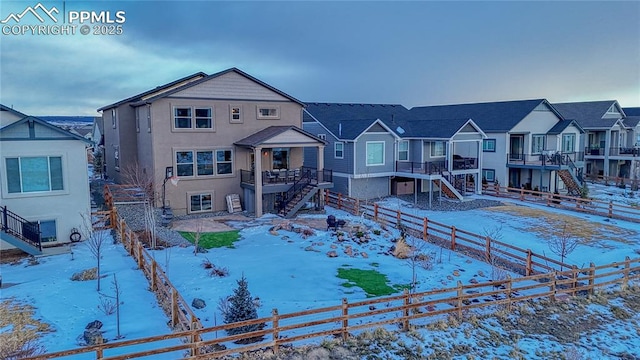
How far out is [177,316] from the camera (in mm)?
10344

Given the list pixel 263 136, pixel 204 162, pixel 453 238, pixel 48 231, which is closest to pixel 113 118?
pixel 204 162

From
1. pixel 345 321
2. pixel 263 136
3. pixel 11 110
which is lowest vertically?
pixel 345 321

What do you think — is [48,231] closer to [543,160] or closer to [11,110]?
[11,110]

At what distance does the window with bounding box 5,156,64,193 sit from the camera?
16828 mm

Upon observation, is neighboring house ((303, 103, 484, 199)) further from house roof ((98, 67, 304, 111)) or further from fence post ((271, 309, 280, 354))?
fence post ((271, 309, 280, 354))

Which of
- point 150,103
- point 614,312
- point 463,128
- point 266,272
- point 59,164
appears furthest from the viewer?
point 463,128

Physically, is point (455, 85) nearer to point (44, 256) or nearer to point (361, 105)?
point (361, 105)

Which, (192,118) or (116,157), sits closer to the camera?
(192,118)

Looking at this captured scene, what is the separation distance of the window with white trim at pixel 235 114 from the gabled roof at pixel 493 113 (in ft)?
67.1

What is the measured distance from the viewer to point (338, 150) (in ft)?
98.2

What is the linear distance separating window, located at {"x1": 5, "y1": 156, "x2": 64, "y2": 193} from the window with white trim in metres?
9.37

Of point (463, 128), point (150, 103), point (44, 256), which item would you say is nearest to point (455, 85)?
point (463, 128)

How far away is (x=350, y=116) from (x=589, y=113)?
83.1ft

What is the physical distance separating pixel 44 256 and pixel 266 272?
8526mm
